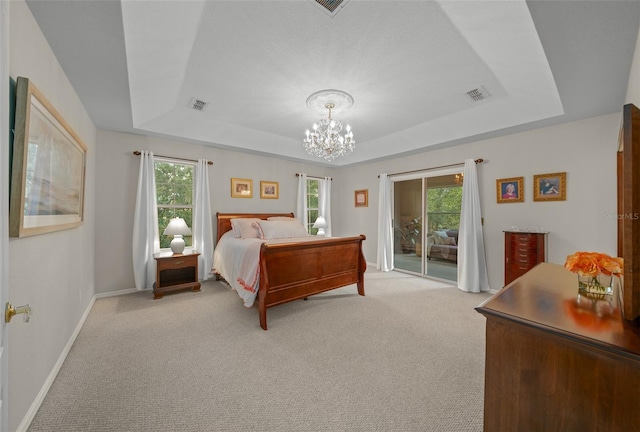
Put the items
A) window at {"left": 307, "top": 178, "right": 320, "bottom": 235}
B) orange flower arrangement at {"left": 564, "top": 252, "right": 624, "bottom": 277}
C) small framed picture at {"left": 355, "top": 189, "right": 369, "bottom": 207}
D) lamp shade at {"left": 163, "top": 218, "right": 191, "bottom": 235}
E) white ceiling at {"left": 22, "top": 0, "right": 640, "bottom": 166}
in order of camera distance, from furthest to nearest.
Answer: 1. window at {"left": 307, "top": 178, "right": 320, "bottom": 235}
2. small framed picture at {"left": 355, "top": 189, "right": 369, "bottom": 207}
3. lamp shade at {"left": 163, "top": 218, "right": 191, "bottom": 235}
4. white ceiling at {"left": 22, "top": 0, "right": 640, "bottom": 166}
5. orange flower arrangement at {"left": 564, "top": 252, "right": 624, "bottom": 277}

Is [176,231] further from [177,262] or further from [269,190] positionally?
[269,190]

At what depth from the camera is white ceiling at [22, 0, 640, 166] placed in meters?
1.74

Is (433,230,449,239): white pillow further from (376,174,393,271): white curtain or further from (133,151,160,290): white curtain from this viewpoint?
(133,151,160,290): white curtain

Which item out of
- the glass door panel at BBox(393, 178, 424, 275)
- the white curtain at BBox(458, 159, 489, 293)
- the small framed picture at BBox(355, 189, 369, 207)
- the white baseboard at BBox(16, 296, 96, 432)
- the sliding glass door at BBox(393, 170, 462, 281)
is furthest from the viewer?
the small framed picture at BBox(355, 189, 369, 207)

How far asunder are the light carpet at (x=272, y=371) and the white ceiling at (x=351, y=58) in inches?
98.5

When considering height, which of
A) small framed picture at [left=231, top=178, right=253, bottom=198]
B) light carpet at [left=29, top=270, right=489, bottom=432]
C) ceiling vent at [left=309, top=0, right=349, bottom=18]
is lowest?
light carpet at [left=29, top=270, right=489, bottom=432]

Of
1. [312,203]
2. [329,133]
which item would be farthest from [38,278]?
[312,203]

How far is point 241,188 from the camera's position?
496 cm

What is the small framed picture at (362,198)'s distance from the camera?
5.99m

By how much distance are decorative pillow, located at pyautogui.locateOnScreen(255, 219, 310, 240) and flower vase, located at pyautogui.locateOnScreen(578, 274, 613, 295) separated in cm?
376

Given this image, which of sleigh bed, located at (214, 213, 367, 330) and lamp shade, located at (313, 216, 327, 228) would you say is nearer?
sleigh bed, located at (214, 213, 367, 330)

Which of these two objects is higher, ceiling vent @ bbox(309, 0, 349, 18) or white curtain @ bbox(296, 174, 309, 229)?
ceiling vent @ bbox(309, 0, 349, 18)

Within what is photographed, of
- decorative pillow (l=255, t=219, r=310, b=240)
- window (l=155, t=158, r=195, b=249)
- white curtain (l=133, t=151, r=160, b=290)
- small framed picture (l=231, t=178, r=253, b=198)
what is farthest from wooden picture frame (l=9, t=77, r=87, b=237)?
small framed picture (l=231, t=178, r=253, b=198)

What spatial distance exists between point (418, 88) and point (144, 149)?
13.5ft
